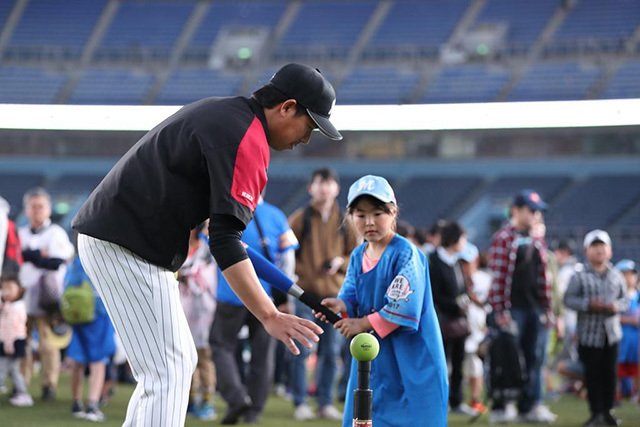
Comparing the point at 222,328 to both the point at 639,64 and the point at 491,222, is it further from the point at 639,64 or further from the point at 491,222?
the point at 639,64

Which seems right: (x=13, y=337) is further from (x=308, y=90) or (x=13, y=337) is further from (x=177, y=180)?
(x=308, y=90)

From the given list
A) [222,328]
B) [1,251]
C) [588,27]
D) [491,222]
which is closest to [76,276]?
[1,251]

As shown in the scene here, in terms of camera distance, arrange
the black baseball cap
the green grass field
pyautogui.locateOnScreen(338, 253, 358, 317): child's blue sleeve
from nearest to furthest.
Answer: the black baseball cap < pyautogui.locateOnScreen(338, 253, 358, 317): child's blue sleeve < the green grass field

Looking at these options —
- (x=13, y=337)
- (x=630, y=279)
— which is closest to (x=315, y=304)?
(x=13, y=337)

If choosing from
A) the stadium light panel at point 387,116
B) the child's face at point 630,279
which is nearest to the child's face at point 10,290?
the stadium light panel at point 387,116

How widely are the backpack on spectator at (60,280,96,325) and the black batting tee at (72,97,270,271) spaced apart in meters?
4.46

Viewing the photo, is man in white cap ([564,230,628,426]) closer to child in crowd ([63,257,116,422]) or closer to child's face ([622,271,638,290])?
child's face ([622,271,638,290])

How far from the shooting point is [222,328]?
7.66 meters

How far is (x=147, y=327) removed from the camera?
11.6 feet

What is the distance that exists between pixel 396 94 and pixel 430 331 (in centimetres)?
2737

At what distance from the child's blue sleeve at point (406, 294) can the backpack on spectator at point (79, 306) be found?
13.4 ft

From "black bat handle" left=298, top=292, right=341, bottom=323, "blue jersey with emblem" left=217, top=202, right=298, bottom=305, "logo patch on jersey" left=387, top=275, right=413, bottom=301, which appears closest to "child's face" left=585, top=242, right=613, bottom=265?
"blue jersey with emblem" left=217, top=202, right=298, bottom=305

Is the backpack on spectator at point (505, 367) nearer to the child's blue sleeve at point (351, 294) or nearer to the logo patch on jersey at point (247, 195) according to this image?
the child's blue sleeve at point (351, 294)

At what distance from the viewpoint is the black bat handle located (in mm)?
3791
